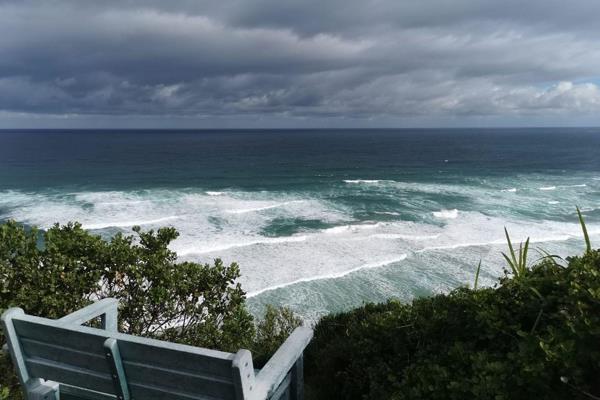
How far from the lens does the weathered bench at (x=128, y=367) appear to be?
2.17m

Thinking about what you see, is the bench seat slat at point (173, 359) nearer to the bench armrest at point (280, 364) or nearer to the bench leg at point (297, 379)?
the bench armrest at point (280, 364)

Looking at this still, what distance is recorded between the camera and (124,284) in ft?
18.7

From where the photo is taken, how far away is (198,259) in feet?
67.4

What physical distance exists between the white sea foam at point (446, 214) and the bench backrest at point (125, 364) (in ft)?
97.2

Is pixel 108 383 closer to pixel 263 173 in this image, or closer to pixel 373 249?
pixel 373 249

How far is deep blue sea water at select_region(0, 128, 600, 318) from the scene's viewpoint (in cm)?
1922

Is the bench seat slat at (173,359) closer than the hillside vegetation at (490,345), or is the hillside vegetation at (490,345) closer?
the bench seat slat at (173,359)

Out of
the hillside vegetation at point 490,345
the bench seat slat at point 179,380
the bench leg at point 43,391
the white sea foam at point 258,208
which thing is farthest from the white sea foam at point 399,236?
the bench seat slat at point 179,380

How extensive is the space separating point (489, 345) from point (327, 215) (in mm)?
27518

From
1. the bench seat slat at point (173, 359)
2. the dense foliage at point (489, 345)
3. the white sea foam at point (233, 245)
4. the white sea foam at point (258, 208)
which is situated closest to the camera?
the bench seat slat at point (173, 359)

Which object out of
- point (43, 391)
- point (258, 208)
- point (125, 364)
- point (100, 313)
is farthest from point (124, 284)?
point (258, 208)

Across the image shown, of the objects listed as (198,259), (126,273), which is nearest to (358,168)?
(198,259)

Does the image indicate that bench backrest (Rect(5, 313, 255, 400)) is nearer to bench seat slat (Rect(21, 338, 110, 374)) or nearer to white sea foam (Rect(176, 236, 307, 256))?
bench seat slat (Rect(21, 338, 110, 374))

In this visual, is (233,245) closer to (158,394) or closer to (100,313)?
(100,313)
